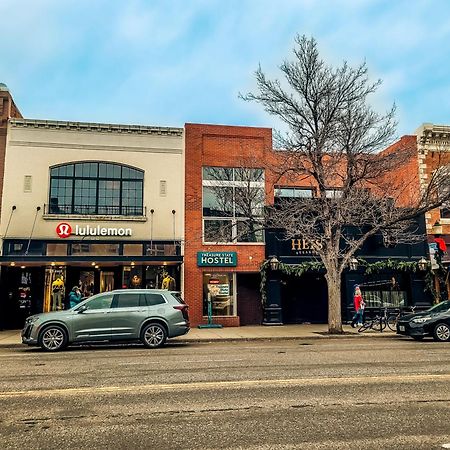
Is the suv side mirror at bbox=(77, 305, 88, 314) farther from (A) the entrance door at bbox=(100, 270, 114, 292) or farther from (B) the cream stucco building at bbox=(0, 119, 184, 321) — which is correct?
(A) the entrance door at bbox=(100, 270, 114, 292)

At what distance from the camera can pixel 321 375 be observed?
821cm

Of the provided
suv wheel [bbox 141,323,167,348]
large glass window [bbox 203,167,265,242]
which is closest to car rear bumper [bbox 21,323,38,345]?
suv wheel [bbox 141,323,167,348]

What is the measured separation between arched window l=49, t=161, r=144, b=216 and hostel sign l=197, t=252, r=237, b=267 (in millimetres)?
3522

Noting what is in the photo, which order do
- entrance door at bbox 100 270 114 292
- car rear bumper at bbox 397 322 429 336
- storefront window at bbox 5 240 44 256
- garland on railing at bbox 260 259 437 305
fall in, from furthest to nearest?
garland on railing at bbox 260 259 437 305, entrance door at bbox 100 270 114 292, storefront window at bbox 5 240 44 256, car rear bumper at bbox 397 322 429 336

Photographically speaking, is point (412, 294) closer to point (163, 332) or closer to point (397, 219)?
point (397, 219)

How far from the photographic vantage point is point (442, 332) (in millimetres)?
15164

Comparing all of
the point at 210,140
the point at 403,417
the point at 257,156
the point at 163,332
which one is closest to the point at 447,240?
the point at 257,156

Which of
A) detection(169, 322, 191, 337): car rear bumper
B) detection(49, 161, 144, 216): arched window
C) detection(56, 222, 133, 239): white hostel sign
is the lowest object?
detection(169, 322, 191, 337): car rear bumper

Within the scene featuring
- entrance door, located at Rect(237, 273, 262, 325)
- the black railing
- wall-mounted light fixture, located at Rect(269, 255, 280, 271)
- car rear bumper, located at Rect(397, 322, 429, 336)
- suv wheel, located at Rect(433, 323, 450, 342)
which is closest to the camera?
suv wheel, located at Rect(433, 323, 450, 342)

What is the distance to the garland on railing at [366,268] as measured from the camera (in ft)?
69.5

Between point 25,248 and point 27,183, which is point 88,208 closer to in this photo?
point 27,183

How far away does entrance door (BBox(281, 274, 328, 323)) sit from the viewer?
73.8ft

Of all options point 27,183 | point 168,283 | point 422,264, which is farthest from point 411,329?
point 27,183

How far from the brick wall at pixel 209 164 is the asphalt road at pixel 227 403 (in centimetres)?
1014
